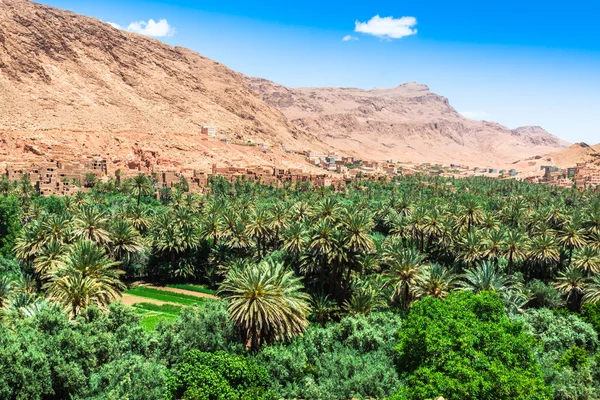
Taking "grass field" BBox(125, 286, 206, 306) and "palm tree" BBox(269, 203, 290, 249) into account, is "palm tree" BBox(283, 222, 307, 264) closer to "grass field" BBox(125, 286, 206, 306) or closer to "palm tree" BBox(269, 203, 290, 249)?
"palm tree" BBox(269, 203, 290, 249)

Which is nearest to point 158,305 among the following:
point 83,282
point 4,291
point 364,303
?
point 4,291

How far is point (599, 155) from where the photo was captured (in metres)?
193

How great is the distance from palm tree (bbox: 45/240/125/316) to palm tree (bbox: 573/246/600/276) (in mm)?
41171

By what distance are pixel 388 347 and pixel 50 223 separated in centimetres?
3365

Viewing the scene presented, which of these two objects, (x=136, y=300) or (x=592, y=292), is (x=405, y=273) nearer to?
(x=592, y=292)

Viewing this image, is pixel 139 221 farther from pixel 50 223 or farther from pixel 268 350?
pixel 268 350

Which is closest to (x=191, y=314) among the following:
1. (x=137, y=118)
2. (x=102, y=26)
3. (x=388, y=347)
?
(x=388, y=347)

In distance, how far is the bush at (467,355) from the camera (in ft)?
62.1

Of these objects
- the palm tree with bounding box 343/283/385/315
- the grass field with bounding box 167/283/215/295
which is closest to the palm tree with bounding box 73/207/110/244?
the grass field with bounding box 167/283/215/295

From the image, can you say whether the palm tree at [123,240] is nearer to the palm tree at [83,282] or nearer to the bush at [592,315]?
the palm tree at [83,282]

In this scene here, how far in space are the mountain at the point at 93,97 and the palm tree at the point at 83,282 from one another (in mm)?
95688

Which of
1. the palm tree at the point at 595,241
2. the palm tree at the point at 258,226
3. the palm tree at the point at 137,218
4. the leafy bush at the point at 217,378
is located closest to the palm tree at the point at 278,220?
the palm tree at the point at 258,226

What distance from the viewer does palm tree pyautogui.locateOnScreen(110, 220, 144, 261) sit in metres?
47.4

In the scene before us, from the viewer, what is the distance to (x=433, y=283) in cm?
3241
